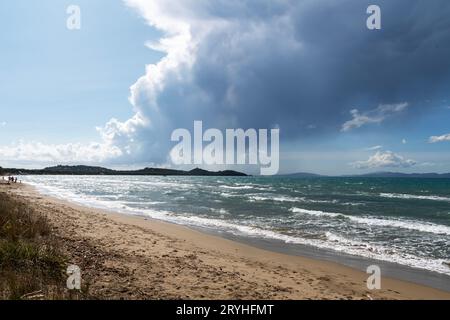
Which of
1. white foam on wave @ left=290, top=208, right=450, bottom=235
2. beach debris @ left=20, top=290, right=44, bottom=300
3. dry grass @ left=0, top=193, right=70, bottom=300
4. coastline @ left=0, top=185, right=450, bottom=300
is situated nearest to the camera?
beach debris @ left=20, top=290, right=44, bottom=300

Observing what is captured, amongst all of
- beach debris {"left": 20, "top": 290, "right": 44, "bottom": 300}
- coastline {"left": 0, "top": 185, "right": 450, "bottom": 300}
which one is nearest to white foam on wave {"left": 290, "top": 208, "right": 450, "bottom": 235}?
coastline {"left": 0, "top": 185, "right": 450, "bottom": 300}

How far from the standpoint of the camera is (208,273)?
892 centimetres

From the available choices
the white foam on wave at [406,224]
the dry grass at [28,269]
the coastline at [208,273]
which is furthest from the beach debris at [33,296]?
the white foam on wave at [406,224]

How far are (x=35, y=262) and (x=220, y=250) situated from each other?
718 cm

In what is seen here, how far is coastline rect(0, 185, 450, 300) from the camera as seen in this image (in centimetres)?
734

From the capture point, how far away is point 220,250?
12992 millimetres

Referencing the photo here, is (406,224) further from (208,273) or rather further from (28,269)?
(28,269)

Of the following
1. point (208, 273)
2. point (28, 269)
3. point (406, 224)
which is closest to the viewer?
point (28, 269)

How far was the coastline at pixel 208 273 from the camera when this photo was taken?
7344 millimetres

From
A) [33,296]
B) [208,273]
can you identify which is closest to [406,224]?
[208,273]

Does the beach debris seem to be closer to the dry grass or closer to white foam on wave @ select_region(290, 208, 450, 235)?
the dry grass

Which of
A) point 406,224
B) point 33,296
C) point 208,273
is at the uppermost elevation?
point 33,296
